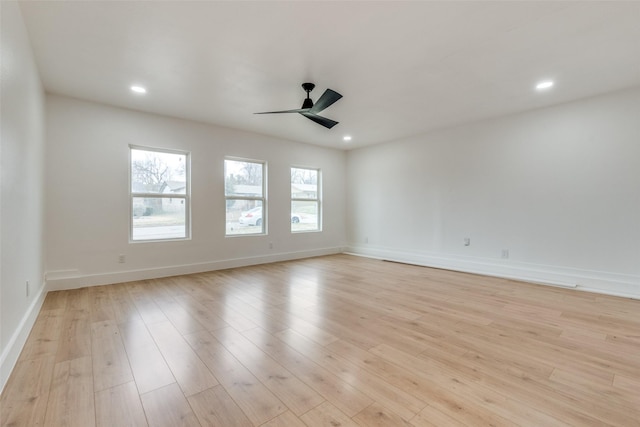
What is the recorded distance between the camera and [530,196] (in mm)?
4332

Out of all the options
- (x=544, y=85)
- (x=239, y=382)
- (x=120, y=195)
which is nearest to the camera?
(x=239, y=382)

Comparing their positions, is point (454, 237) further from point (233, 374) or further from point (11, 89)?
point (11, 89)

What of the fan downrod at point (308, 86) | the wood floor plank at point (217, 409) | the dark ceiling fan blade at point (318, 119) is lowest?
the wood floor plank at point (217, 409)

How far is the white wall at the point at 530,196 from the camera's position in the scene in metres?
3.64

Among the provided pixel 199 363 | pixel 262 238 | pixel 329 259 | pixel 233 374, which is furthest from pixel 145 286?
pixel 329 259

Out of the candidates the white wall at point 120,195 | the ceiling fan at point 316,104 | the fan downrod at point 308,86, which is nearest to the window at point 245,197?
the white wall at point 120,195

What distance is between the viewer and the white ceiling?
7.17 feet

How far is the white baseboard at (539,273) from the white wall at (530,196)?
13 millimetres

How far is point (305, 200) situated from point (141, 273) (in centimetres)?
346

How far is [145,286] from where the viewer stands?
3.97 meters

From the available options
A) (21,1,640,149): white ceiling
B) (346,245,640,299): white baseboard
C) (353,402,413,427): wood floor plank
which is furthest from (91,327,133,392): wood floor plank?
(346,245,640,299): white baseboard

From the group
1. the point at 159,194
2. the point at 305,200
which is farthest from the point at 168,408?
the point at 305,200

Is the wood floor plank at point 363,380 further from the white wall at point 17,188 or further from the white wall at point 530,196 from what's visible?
the white wall at point 530,196

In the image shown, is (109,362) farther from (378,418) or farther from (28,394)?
(378,418)
